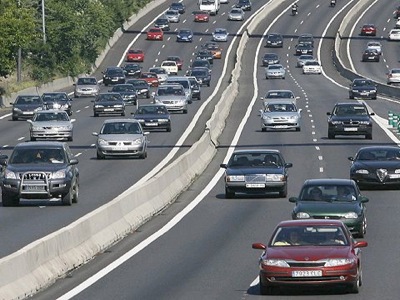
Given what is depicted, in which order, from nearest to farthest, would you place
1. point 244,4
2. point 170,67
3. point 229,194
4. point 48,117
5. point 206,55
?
point 229,194 < point 48,117 < point 170,67 < point 206,55 < point 244,4

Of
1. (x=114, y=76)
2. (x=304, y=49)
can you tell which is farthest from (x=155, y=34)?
(x=114, y=76)

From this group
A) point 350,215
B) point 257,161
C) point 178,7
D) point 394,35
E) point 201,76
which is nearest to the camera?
point 350,215

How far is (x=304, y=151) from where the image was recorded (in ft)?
192

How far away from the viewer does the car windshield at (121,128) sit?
55.3 m

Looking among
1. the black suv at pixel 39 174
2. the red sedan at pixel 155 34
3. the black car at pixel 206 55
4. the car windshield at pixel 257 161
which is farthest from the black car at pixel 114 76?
the black suv at pixel 39 174

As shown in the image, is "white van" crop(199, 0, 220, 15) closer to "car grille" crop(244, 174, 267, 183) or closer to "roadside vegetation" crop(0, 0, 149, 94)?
"roadside vegetation" crop(0, 0, 149, 94)

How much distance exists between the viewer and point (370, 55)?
135 metres

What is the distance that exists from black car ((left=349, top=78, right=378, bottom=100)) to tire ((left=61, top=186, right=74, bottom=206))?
5588cm

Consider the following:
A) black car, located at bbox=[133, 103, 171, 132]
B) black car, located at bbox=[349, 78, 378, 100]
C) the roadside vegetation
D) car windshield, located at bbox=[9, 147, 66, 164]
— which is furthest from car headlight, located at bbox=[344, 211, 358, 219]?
the roadside vegetation

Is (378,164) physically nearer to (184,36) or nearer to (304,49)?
(304,49)

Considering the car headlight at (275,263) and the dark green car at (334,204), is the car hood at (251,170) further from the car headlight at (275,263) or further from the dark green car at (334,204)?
the car headlight at (275,263)

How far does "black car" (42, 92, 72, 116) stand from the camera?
8050cm

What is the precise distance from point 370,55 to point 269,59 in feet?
41.6

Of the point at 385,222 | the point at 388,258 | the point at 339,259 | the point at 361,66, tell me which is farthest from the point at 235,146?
the point at 361,66
